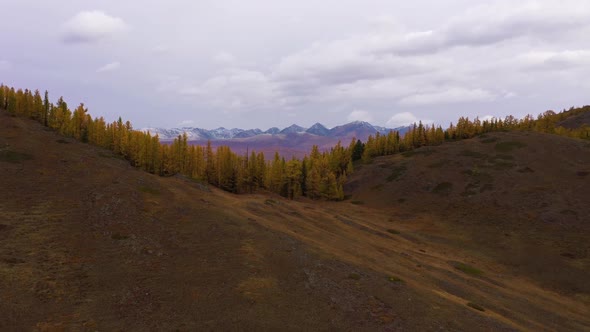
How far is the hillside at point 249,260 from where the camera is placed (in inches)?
1161

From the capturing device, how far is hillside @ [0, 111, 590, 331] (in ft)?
96.8

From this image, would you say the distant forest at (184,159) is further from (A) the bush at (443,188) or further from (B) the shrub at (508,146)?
(B) the shrub at (508,146)

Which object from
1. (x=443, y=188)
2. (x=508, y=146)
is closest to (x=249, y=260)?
(x=443, y=188)

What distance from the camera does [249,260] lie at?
3912 cm

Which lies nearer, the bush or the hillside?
the hillside

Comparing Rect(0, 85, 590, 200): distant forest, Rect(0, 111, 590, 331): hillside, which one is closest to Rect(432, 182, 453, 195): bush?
Rect(0, 111, 590, 331): hillside

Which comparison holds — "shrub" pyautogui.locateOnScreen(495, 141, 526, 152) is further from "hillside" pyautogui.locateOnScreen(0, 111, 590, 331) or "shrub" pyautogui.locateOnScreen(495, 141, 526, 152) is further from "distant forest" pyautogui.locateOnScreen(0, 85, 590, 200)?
"distant forest" pyautogui.locateOnScreen(0, 85, 590, 200)

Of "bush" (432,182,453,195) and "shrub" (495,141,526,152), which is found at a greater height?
"shrub" (495,141,526,152)

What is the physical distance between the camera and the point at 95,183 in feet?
201

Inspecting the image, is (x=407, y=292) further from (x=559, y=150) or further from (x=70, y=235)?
(x=559, y=150)

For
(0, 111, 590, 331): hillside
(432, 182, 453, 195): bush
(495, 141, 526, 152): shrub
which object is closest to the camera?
(0, 111, 590, 331): hillside

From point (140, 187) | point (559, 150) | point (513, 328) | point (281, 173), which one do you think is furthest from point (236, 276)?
point (559, 150)

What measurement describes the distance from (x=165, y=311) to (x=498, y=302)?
127ft

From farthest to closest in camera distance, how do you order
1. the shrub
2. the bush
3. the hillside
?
the shrub, the bush, the hillside
